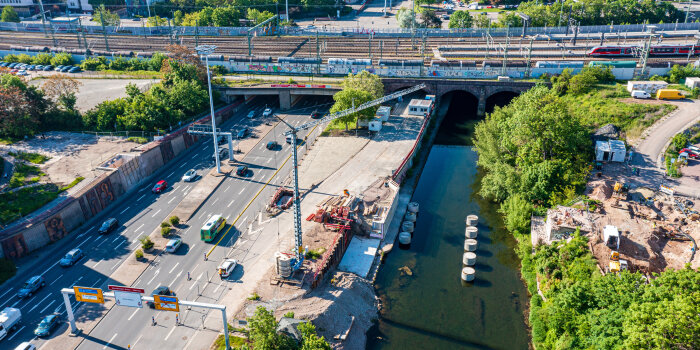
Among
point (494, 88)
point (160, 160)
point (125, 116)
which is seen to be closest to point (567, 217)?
point (494, 88)

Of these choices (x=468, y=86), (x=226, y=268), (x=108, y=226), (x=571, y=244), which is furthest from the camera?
(x=468, y=86)

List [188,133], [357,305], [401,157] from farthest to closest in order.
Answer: [188,133]
[401,157]
[357,305]

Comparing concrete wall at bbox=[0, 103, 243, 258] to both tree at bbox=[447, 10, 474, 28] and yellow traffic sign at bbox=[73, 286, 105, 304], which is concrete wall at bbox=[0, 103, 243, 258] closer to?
yellow traffic sign at bbox=[73, 286, 105, 304]

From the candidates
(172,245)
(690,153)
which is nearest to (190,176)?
(172,245)

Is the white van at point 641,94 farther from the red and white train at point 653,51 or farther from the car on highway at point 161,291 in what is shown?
the car on highway at point 161,291

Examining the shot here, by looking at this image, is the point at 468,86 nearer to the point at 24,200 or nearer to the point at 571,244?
the point at 571,244

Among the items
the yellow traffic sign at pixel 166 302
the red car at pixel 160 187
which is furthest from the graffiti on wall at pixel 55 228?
the yellow traffic sign at pixel 166 302

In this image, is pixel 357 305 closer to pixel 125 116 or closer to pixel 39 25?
pixel 125 116
